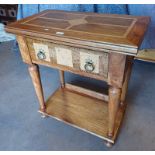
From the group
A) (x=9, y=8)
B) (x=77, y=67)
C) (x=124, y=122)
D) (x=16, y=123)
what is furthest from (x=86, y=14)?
(x=9, y=8)

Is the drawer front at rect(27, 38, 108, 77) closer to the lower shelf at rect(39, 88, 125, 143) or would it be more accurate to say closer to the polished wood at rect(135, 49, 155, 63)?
the lower shelf at rect(39, 88, 125, 143)

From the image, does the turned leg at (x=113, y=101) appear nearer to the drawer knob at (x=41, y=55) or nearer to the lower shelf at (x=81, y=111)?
the lower shelf at (x=81, y=111)

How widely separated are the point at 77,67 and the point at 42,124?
550 mm

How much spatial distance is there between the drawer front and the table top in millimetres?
53

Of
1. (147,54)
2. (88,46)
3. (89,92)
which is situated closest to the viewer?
(88,46)

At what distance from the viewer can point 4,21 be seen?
276 centimetres

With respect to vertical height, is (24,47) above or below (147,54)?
above

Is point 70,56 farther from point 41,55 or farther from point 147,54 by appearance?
point 147,54

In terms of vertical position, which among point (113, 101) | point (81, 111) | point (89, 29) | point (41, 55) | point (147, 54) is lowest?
point (81, 111)

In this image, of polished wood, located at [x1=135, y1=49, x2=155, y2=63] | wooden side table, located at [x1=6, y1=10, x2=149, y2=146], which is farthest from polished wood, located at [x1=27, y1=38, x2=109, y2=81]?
polished wood, located at [x1=135, y1=49, x2=155, y2=63]

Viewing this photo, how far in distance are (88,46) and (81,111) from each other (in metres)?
0.62

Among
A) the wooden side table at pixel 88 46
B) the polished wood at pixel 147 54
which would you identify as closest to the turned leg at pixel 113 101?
the wooden side table at pixel 88 46

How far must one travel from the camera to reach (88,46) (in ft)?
2.16

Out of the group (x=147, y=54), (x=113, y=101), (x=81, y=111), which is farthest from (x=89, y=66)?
(x=147, y=54)
